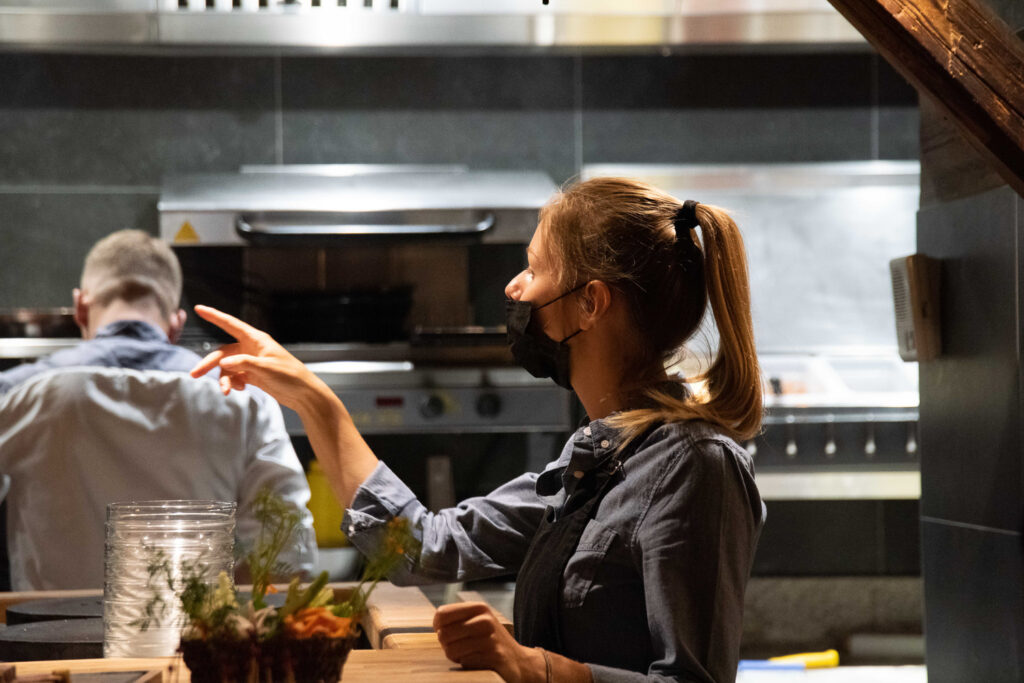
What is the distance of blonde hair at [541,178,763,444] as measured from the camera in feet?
3.91

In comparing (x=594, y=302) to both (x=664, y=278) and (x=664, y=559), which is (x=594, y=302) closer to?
(x=664, y=278)

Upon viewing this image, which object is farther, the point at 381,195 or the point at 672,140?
the point at 672,140

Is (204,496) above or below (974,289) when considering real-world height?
below

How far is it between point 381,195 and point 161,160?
2.53 ft

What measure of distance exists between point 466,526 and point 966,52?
0.76m

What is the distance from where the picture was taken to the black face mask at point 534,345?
1.31 meters

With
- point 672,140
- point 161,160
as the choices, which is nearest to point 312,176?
point 161,160

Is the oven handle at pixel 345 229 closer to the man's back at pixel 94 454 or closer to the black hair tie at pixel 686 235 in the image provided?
the man's back at pixel 94 454

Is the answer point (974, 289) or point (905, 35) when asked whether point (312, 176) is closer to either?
point (974, 289)

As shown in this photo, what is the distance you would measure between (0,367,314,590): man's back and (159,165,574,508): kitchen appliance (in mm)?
778

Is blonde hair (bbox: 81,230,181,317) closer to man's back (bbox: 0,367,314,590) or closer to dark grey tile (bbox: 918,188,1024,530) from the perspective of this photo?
man's back (bbox: 0,367,314,590)

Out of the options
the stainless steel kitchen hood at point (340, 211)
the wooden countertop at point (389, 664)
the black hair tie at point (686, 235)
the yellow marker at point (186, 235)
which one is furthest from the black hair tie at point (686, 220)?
the yellow marker at point (186, 235)

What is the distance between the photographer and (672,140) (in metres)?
3.33

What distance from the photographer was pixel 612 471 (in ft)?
3.84
